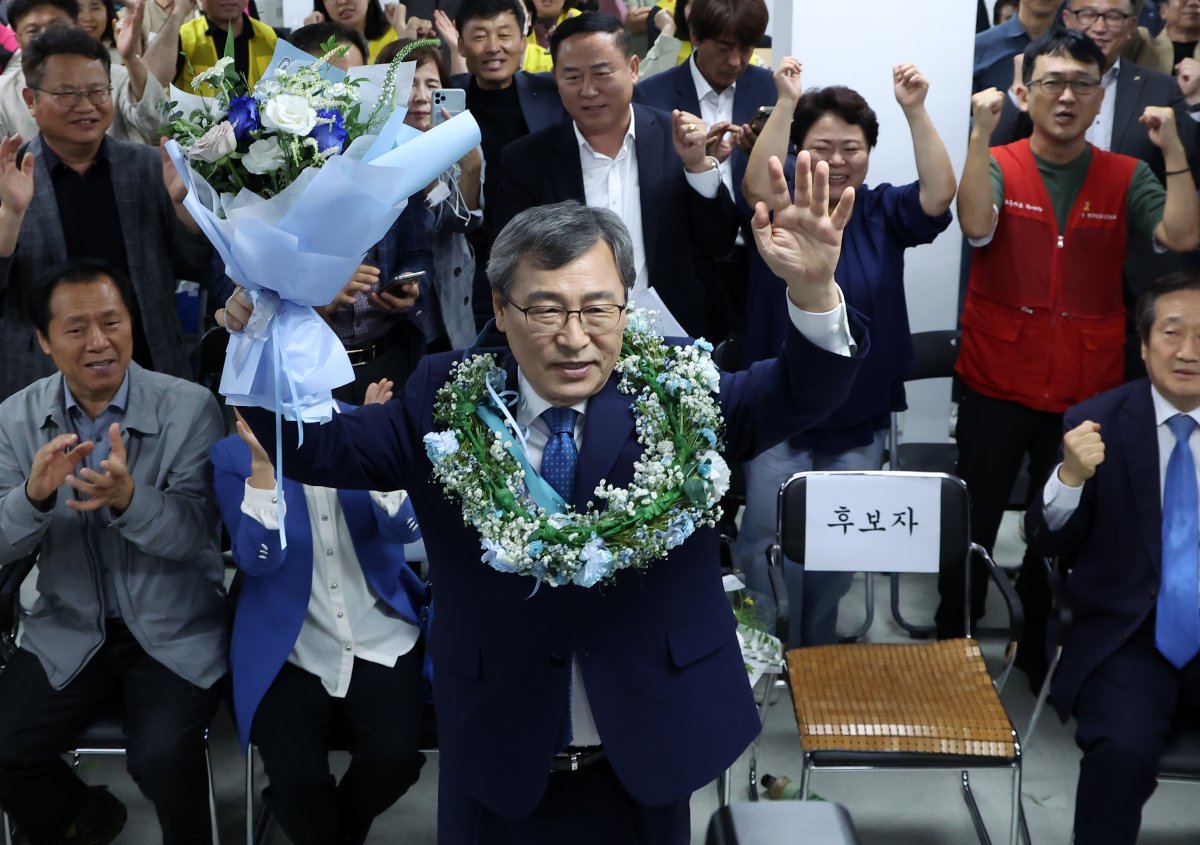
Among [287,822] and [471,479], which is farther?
[287,822]

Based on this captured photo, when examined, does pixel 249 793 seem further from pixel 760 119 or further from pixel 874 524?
pixel 760 119

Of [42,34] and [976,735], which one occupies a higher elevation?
[42,34]

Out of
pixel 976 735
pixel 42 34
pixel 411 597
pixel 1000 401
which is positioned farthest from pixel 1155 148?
pixel 42 34

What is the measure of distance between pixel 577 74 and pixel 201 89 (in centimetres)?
212

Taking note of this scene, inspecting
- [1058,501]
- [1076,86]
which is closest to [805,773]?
[1058,501]

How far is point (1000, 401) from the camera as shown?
429cm

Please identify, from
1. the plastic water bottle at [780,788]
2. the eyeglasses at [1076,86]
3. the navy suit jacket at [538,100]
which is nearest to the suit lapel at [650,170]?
the navy suit jacket at [538,100]

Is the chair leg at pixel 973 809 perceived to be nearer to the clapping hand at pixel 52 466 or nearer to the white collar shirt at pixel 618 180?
the white collar shirt at pixel 618 180

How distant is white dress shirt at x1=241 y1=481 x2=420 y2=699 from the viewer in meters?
3.34

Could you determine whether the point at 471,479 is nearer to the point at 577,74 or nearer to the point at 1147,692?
the point at 1147,692

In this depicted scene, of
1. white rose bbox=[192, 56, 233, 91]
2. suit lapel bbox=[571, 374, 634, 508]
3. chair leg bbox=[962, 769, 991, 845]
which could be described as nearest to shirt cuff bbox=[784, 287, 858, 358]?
suit lapel bbox=[571, 374, 634, 508]

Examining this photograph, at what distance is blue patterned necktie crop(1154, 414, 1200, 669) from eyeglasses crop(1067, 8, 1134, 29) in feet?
5.93

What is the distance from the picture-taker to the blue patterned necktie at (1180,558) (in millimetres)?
3387

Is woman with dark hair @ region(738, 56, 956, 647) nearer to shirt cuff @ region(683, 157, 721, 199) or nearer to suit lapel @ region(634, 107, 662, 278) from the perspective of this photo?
shirt cuff @ region(683, 157, 721, 199)
